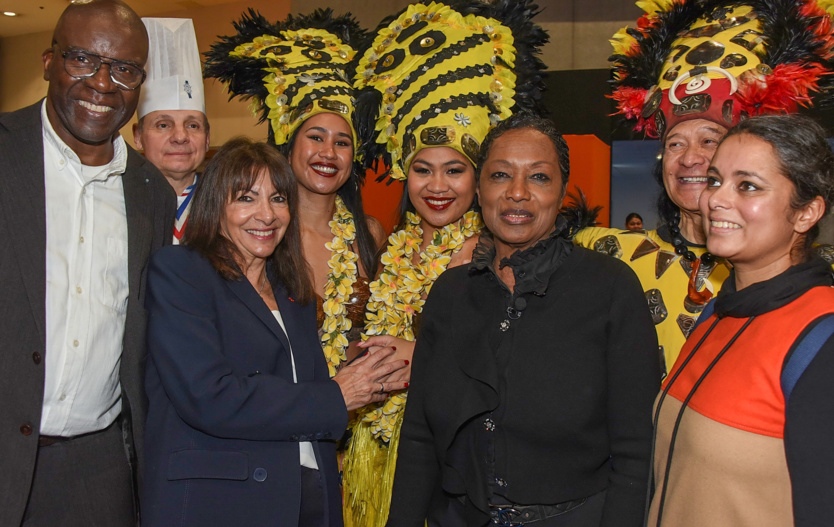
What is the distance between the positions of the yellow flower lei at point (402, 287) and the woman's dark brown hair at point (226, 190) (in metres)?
0.67

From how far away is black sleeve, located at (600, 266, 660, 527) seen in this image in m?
1.70

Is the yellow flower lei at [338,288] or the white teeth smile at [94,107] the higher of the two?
the white teeth smile at [94,107]

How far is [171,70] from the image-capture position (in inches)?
135

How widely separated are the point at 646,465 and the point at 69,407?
67.5 inches

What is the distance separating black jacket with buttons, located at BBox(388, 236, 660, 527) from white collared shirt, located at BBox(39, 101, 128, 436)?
3.46ft

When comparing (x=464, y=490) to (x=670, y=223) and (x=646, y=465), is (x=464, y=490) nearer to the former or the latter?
(x=646, y=465)

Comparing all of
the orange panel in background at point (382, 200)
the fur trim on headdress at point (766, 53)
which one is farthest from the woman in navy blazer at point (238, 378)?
the orange panel in background at point (382, 200)

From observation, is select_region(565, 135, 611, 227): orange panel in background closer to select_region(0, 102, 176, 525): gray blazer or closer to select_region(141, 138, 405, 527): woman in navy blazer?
select_region(141, 138, 405, 527): woman in navy blazer

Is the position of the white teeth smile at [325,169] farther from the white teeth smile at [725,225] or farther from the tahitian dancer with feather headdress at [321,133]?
the white teeth smile at [725,225]

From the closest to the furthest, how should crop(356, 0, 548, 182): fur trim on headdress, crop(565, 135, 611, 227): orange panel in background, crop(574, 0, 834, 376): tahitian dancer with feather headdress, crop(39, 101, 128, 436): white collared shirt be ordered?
crop(39, 101, 128, 436): white collared shirt
crop(574, 0, 834, 376): tahitian dancer with feather headdress
crop(356, 0, 548, 182): fur trim on headdress
crop(565, 135, 611, 227): orange panel in background

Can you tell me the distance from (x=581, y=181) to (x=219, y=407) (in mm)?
4830

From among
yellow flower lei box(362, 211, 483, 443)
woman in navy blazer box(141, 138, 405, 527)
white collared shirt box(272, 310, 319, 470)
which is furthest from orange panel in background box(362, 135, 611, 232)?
white collared shirt box(272, 310, 319, 470)

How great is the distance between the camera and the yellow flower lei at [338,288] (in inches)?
118

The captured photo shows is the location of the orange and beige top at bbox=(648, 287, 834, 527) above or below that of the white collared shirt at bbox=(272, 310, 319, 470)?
above
